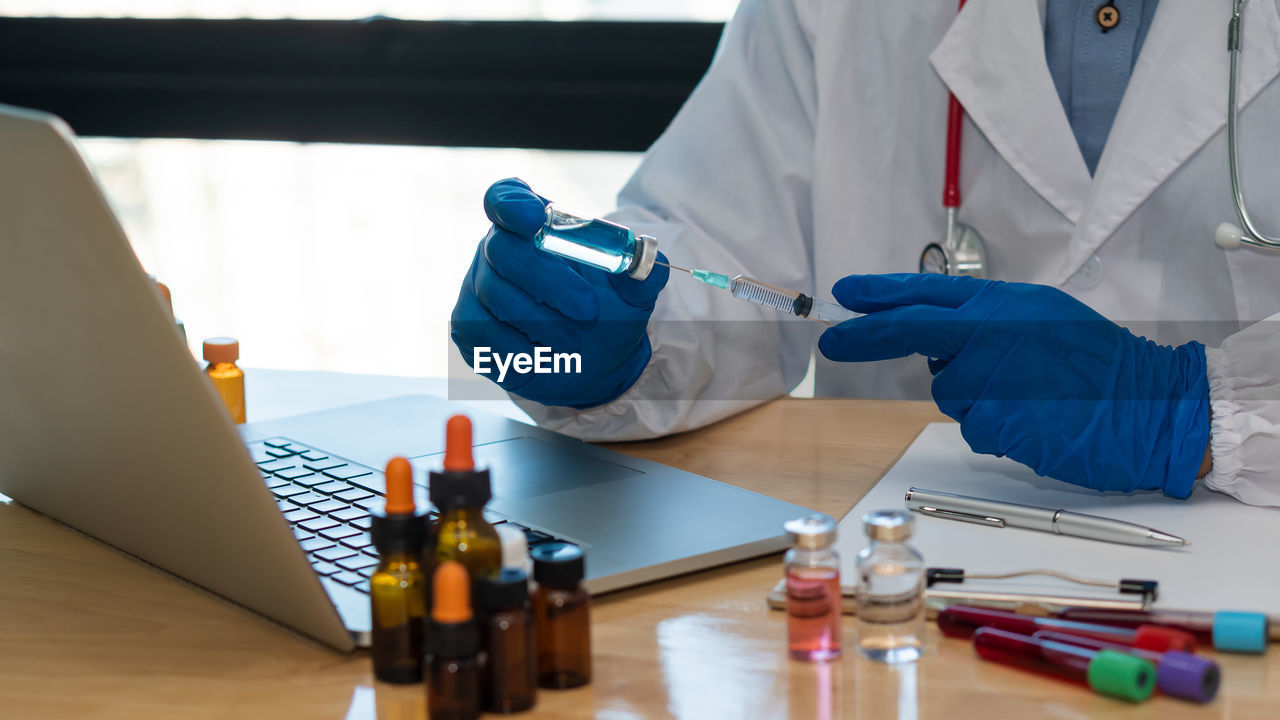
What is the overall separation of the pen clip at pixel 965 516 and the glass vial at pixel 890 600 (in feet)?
0.67

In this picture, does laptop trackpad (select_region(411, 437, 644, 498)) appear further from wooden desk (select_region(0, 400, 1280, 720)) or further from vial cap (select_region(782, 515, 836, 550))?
vial cap (select_region(782, 515, 836, 550))

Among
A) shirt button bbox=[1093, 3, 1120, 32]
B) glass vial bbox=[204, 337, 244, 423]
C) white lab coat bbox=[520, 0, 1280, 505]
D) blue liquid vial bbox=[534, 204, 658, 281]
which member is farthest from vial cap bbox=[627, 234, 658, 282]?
shirt button bbox=[1093, 3, 1120, 32]

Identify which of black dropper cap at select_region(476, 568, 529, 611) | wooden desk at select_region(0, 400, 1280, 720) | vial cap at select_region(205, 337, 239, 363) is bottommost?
wooden desk at select_region(0, 400, 1280, 720)

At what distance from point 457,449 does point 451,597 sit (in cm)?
8

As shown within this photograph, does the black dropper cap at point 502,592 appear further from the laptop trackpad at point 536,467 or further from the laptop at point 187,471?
the laptop trackpad at point 536,467

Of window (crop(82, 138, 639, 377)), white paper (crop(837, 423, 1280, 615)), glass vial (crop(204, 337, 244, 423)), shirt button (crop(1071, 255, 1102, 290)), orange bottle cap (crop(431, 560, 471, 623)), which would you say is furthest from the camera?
window (crop(82, 138, 639, 377))

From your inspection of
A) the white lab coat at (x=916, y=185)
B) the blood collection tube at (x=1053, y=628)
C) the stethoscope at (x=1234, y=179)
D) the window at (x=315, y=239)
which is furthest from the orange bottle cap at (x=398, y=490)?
the window at (x=315, y=239)

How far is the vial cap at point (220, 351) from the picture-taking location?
1075 millimetres

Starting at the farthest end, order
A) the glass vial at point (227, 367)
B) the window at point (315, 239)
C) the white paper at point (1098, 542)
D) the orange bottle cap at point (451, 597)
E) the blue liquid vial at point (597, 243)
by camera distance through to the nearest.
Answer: the window at point (315, 239) → the glass vial at point (227, 367) → the blue liquid vial at point (597, 243) → the white paper at point (1098, 542) → the orange bottle cap at point (451, 597)

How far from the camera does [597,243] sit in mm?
953

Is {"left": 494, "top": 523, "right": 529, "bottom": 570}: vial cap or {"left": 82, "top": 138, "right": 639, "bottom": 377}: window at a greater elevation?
{"left": 82, "top": 138, "right": 639, "bottom": 377}: window

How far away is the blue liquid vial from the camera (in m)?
0.94

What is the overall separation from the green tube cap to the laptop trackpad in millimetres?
423

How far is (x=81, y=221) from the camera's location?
50 centimetres
